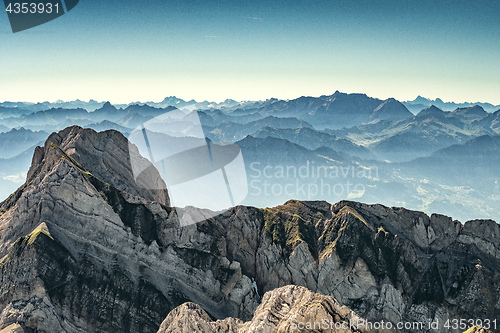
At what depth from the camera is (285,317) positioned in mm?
54844

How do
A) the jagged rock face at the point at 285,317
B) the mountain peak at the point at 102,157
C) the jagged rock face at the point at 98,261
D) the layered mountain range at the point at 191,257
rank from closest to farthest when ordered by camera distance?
the jagged rock face at the point at 285,317, the jagged rock face at the point at 98,261, the layered mountain range at the point at 191,257, the mountain peak at the point at 102,157

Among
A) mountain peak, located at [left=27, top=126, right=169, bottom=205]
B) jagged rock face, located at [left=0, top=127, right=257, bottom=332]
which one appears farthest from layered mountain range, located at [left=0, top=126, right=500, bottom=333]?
mountain peak, located at [left=27, top=126, right=169, bottom=205]

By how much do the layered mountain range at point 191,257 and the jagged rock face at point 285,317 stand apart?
0.79 metres

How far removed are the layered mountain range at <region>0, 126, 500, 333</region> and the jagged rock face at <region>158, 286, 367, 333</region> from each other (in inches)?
31.1

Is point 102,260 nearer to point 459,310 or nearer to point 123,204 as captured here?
point 123,204

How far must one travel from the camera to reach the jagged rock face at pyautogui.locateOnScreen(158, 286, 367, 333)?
49250 mm

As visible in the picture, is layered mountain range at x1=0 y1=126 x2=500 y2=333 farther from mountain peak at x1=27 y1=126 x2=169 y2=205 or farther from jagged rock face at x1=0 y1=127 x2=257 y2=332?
mountain peak at x1=27 y1=126 x2=169 y2=205

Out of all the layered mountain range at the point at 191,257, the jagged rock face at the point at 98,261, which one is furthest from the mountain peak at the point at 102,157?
the jagged rock face at the point at 98,261

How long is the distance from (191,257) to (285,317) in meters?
58.6

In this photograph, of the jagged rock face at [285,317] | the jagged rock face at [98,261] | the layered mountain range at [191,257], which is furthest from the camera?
the layered mountain range at [191,257]

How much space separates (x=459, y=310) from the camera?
109 meters

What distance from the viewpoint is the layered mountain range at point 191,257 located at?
87.9 meters

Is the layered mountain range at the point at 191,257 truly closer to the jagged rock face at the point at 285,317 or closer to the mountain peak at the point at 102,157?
the mountain peak at the point at 102,157

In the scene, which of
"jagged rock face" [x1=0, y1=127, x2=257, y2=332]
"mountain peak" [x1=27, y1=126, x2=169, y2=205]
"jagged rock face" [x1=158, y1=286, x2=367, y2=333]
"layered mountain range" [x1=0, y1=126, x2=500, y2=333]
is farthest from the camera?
"mountain peak" [x1=27, y1=126, x2=169, y2=205]
